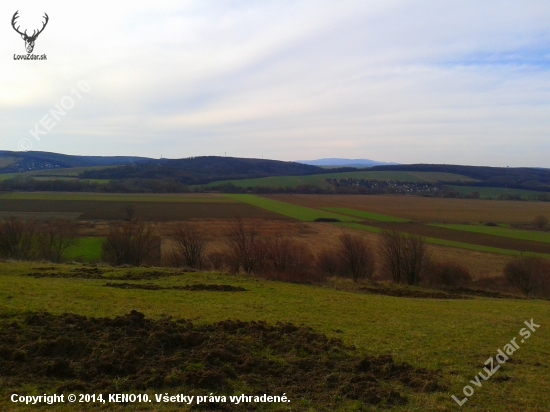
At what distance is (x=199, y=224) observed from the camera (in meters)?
73.2

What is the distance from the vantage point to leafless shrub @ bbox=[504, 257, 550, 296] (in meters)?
37.8

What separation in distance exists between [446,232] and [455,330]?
64.5 meters

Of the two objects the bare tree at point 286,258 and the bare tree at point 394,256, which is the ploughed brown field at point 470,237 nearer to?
the bare tree at point 394,256

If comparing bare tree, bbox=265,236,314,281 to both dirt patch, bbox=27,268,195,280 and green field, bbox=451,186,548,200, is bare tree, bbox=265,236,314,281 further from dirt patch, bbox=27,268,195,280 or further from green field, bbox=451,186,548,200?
green field, bbox=451,186,548,200

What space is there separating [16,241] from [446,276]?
147 feet

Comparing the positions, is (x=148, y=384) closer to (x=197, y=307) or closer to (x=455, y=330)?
(x=197, y=307)

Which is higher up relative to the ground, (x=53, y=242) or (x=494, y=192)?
(x=494, y=192)

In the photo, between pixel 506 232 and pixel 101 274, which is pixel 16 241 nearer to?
pixel 101 274

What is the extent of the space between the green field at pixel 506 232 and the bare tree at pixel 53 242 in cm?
6747

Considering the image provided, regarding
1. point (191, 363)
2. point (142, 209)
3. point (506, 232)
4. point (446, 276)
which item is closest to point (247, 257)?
point (446, 276)

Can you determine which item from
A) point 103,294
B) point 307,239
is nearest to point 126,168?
point 307,239

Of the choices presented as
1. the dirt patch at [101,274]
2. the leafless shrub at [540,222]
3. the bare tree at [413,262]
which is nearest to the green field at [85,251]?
the dirt patch at [101,274]

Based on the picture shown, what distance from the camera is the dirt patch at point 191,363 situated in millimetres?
8461

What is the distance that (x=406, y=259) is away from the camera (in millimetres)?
40969
